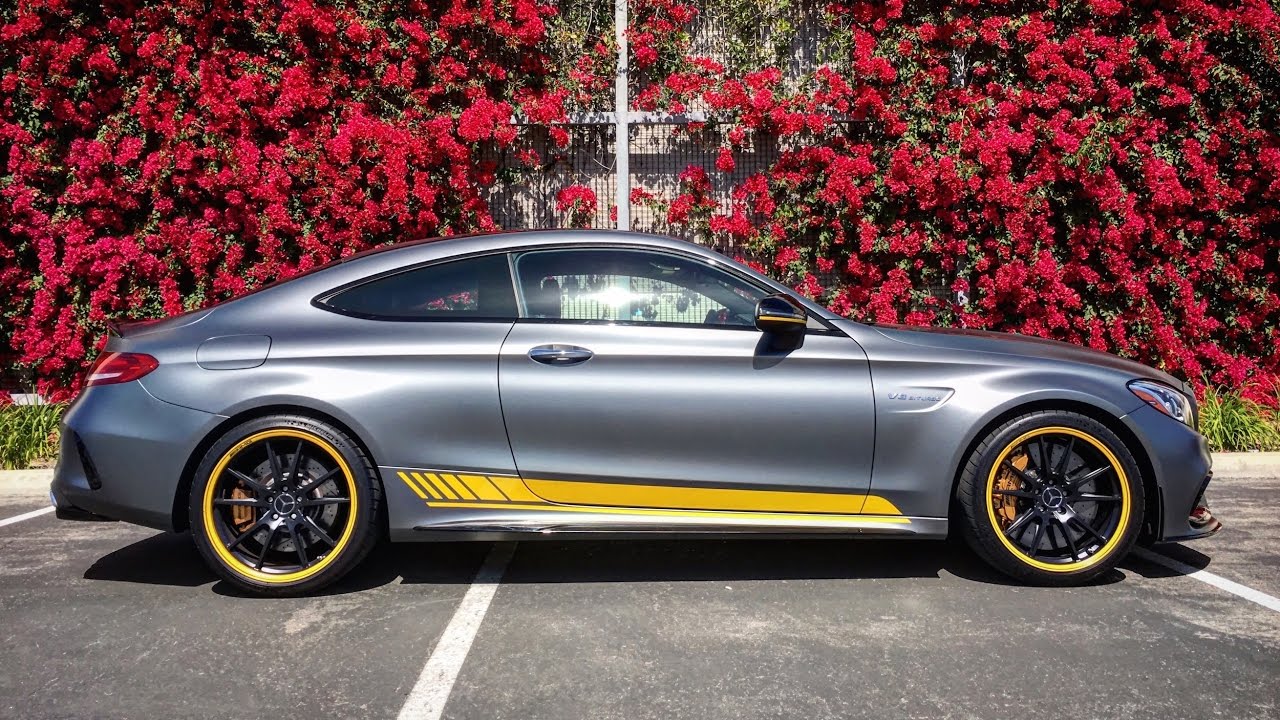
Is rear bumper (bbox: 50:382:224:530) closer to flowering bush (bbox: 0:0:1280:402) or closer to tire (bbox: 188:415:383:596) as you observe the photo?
tire (bbox: 188:415:383:596)

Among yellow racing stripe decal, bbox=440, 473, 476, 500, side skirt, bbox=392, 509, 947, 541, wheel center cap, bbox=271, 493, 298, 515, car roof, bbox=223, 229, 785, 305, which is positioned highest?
car roof, bbox=223, 229, 785, 305

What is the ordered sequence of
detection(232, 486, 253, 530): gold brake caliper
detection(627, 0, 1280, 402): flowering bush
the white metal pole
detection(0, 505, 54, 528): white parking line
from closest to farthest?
detection(232, 486, 253, 530): gold brake caliper → detection(0, 505, 54, 528): white parking line → detection(627, 0, 1280, 402): flowering bush → the white metal pole

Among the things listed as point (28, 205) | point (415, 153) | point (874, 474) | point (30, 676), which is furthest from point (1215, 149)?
point (28, 205)

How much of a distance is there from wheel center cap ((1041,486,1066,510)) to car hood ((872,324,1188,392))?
57 cm

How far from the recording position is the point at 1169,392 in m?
4.45

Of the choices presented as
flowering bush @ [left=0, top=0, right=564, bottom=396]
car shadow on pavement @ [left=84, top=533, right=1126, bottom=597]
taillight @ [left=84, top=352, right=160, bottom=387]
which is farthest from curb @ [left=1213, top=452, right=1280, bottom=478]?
taillight @ [left=84, top=352, right=160, bottom=387]

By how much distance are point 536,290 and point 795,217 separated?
5005mm

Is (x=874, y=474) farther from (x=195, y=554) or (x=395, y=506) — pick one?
(x=195, y=554)

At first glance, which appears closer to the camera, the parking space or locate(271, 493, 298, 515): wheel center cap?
the parking space

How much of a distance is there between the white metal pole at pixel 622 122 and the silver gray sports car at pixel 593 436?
4.68 metres

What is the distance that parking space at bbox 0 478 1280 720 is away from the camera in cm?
321

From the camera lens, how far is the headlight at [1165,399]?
14.4 ft

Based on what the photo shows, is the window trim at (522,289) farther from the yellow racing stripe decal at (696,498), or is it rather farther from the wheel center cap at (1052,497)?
the wheel center cap at (1052,497)

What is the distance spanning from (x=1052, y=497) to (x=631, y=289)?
2.05 metres
